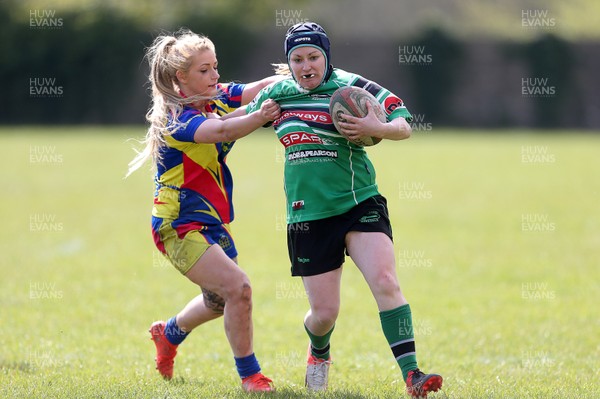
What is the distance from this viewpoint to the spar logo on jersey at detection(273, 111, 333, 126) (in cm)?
511

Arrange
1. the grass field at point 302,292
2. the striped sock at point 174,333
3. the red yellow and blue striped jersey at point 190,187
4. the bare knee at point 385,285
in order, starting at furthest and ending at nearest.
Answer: the striped sock at point 174,333 → the grass field at point 302,292 → the red yellow and blue striped jersey at point 190,187 → the bare knee at point 385,285

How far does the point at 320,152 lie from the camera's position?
5148 mm

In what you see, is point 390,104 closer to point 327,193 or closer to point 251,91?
point 327,193

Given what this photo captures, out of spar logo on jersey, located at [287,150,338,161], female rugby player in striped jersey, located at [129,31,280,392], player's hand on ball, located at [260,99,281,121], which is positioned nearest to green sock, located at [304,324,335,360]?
female rugby player in striped jersey, located at [129,31,280,392]

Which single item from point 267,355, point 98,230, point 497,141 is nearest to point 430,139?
point 497,141

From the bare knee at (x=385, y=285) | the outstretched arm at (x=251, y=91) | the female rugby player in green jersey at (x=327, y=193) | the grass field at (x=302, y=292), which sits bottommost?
the grass field at (x=302, y=292)

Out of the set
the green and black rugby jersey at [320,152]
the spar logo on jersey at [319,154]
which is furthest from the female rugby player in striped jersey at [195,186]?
the spar logo on jersey at [319,154]

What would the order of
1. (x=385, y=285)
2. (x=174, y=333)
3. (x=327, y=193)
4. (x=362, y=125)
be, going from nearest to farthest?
(x=362, y=125) → (x=385, y=285) → (x=327, y=193) → (x=174, y=333)

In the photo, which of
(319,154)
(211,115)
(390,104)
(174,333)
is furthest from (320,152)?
(174,333)

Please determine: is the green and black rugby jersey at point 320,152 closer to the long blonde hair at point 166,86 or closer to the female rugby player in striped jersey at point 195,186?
the female rugby player in striped jersey at point 195,186

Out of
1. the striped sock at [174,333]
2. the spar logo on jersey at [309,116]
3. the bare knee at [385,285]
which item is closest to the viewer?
the bare knee at [385,285]

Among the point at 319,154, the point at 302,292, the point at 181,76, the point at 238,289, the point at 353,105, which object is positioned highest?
the point at 181,76

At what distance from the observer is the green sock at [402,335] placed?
4988mm

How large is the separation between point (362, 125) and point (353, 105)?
13 centimetres
